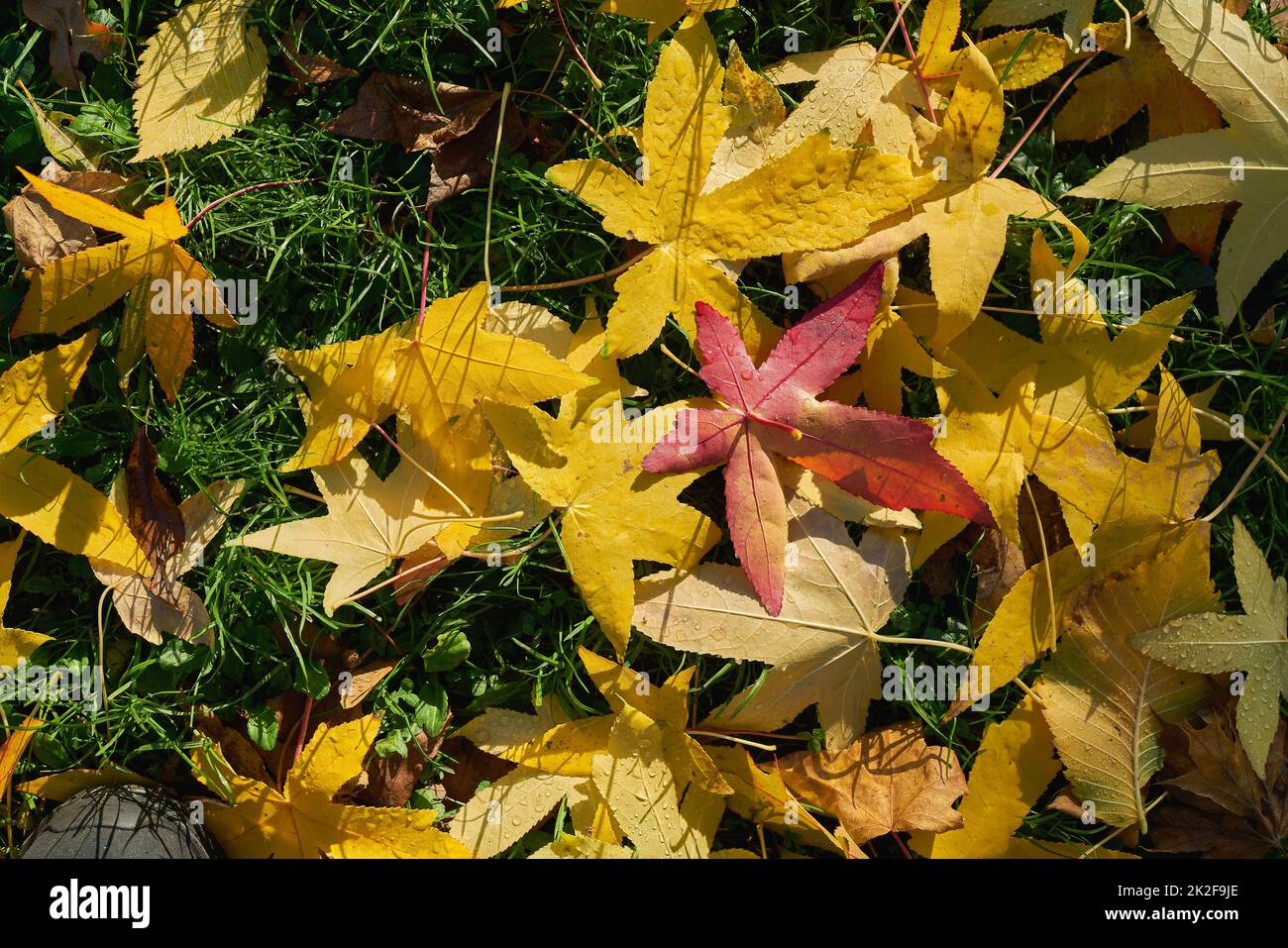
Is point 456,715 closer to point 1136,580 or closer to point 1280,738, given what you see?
point 1136,580

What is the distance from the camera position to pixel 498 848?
183 centimetres

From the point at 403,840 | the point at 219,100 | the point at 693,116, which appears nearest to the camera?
the point at 693,116

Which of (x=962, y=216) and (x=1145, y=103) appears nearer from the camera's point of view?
(x=962, y=216)

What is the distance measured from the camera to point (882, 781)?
191cm

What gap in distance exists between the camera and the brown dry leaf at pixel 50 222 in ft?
6.23

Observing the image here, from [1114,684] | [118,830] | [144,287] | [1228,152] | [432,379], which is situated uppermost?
[1228,152]

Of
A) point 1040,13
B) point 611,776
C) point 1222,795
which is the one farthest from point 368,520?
point 1222,795

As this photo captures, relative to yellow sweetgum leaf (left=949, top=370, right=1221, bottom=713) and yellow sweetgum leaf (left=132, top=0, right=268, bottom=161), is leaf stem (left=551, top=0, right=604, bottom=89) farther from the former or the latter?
yellow sweetgum leaf (left=949, top=370, right=1221, bottom=713)

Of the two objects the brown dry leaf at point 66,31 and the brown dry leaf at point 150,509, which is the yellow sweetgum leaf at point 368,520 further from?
the brown dry leaf at point 66,31

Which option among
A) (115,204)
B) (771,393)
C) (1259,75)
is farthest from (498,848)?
(1259,75)

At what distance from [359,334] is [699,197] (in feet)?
2.43

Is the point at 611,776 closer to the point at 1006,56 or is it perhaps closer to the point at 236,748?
the point at 236,748

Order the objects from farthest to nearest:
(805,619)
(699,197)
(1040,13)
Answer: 1. (1040,13)
2. (805,619)
3. (699,197)

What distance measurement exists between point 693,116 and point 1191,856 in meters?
1.67
